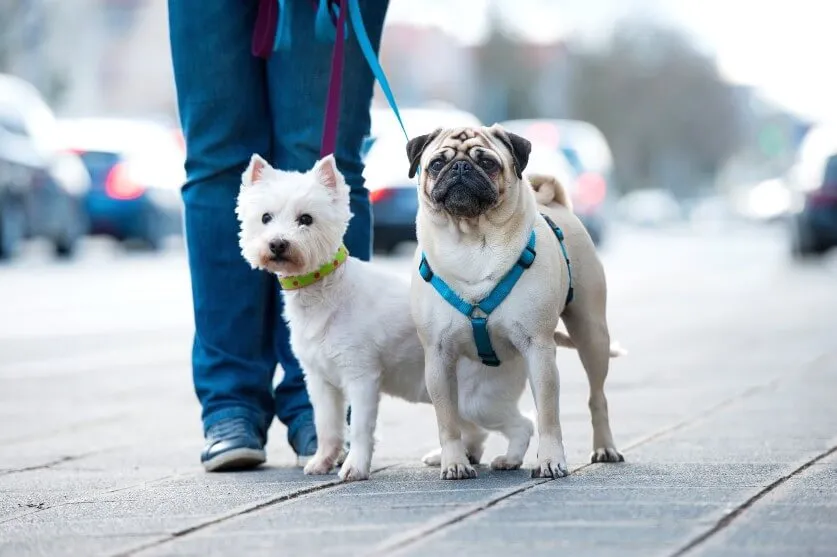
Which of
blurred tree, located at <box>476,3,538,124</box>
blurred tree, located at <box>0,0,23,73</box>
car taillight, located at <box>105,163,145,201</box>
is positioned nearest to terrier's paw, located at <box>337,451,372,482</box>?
car taillight, located at <box>105,163,145,201</box>

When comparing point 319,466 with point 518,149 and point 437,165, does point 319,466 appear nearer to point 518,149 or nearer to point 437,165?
point 437,165

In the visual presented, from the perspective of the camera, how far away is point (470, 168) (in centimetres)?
472

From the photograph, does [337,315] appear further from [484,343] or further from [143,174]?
[143,174]

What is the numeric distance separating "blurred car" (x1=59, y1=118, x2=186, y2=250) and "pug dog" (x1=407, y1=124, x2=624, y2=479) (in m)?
18.2

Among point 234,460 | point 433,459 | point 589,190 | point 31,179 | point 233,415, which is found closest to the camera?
point 234,460

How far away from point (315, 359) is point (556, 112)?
88.8 metres

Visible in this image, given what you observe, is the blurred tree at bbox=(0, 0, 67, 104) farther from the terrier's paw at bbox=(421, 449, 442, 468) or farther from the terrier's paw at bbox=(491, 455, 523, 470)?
the terrier's paw at bbox=(491, 455, 523, 470)

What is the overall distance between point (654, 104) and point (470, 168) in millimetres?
99455

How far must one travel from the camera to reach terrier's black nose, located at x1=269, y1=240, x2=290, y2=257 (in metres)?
4.91

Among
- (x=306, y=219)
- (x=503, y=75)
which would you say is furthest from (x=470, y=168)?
(x=503, y=75)

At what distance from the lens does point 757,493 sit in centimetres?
418

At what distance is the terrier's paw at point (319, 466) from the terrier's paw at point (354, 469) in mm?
197

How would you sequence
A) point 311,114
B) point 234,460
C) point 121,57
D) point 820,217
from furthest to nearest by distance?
point 121,57 < point 820,217 < point 311,114 < point 234,460

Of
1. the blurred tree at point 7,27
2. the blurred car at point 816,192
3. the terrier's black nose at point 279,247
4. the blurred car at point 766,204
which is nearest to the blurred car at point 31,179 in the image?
the blurred car at point 816,192
